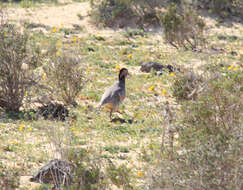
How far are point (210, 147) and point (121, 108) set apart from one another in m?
4.62

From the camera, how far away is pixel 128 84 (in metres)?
10.2

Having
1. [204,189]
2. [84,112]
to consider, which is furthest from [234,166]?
[84,112]

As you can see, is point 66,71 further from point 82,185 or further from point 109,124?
point 82,185

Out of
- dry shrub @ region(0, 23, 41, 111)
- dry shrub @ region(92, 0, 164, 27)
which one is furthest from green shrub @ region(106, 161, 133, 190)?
dry shrub @ region(92, 0, 164, 27)

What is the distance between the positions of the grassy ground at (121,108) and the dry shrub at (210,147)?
0.36 metres

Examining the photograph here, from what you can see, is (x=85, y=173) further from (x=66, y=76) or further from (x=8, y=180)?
(x=66, y=76)

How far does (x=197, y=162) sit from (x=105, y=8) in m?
12.9

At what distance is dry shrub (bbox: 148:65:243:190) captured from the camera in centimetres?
389

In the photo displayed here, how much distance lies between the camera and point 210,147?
13.5 feet

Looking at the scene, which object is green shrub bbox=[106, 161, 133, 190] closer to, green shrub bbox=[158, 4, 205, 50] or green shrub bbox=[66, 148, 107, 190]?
green shrub bbox=[66, 148, 107, 190]

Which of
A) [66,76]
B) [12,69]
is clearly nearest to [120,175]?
[12,69]

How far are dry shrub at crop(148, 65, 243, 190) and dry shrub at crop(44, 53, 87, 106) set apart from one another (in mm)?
3873

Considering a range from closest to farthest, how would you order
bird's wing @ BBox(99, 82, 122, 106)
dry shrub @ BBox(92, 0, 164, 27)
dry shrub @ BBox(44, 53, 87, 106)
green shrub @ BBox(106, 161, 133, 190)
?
green shrub @ BBox(106, 161, 133, 190)
bird's wing @ BBox(99, 82, 122, 106)
dry shrub @ BBox(44, 53, 87, 106)
dry shrub @ BBox(92, 0, 164, 27)

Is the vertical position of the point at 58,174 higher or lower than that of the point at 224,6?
lower
